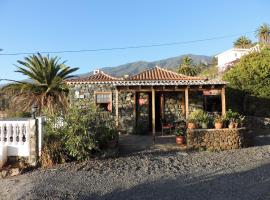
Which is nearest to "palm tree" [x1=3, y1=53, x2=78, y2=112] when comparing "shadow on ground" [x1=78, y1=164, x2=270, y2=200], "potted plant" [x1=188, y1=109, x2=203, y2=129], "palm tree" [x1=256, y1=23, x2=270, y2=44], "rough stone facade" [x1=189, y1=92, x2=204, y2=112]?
"rough stone facade" [x1=189, y1=92, x2=204, y2=112]

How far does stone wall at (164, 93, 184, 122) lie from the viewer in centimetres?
2012

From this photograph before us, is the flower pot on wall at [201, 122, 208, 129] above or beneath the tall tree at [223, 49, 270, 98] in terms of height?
beneath

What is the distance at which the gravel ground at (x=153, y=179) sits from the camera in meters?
7.71

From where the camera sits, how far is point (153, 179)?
29.6 feet

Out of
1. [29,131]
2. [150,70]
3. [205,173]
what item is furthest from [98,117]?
[150,70]

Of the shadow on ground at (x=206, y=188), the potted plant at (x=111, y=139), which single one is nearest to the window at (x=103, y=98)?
the potted plant at (x=111, y=139)

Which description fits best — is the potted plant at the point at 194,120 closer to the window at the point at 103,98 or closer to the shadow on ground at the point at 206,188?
the shadow on ground at the point at 206,188

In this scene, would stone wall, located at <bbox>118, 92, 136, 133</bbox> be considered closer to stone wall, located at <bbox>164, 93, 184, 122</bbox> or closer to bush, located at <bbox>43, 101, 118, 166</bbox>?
stone wall, located at <bbox>164, 93, 184, 122</bbox>

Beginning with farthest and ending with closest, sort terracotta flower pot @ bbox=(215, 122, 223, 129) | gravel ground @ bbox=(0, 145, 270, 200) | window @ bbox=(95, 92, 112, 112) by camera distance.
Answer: window @ bbox=(95, 92, 112, 112)
terracotta flower pot @ bbox=(215, 122, 223, 129)
gravel ground @ bbox=(0, 145, 270, 200)

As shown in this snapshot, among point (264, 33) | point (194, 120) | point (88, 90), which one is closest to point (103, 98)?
point (88, 90)

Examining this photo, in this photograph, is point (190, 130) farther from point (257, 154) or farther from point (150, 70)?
point (150, 70)

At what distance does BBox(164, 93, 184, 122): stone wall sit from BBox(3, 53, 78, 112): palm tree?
22.9ft

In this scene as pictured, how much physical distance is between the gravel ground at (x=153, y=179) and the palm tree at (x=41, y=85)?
45.0 feet

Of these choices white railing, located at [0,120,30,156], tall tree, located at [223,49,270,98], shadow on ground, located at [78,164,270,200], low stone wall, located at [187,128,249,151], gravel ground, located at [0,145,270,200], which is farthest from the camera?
tall tree, located at [223,49,270,98]
